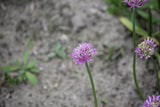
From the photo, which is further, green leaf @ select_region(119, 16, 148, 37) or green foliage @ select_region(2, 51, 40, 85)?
green leaf @ select_region(119, 16, 148, 37)

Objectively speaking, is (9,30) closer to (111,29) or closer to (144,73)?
(111,29)

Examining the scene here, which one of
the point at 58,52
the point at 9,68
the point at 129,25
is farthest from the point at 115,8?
the point at 9,68

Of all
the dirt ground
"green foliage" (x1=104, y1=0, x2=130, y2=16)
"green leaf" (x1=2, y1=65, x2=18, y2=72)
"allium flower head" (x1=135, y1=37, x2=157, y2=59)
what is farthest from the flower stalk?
"green foliage" (x1=104, y1=0, x2=130, y2=16)

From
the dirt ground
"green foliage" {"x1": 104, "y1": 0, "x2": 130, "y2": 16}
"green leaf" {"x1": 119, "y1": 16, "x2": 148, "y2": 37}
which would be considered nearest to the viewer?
the dirt ground

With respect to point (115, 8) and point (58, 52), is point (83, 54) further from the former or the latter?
point (115, 8)

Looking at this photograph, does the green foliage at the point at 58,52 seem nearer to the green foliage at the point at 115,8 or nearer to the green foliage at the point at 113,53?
the green foliage at the point at 113,53

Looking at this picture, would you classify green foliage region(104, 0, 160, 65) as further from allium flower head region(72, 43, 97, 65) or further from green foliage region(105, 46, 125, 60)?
allium flower head region(72, 43, 97, 65)
